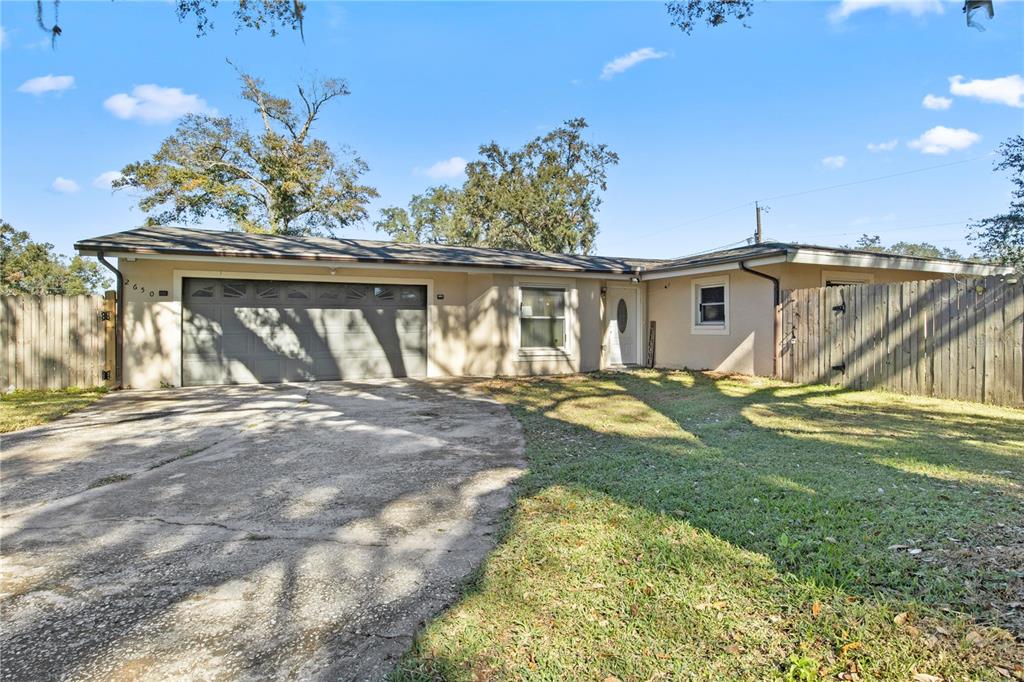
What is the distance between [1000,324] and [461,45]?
12993 millimetres

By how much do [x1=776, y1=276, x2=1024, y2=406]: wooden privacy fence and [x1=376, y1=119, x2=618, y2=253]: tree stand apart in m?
18.7

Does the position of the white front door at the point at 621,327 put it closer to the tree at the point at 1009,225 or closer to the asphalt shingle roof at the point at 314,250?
the asphalt shingle roof at the point at 314,250

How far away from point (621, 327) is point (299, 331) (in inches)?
310

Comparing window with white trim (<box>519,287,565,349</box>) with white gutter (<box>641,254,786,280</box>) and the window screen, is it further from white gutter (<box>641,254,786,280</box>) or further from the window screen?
the window screen

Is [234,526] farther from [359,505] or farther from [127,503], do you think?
[127,503]

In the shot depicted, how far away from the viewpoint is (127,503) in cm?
386

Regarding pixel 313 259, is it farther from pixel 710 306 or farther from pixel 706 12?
pixel 710 306

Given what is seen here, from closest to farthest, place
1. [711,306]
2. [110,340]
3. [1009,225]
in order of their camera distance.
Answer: [110,340], [711,306], [1009,225]

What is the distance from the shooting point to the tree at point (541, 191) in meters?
27.2

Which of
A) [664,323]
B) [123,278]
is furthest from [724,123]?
[123,278]

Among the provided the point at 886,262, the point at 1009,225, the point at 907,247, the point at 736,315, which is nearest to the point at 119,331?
the point at 736,315

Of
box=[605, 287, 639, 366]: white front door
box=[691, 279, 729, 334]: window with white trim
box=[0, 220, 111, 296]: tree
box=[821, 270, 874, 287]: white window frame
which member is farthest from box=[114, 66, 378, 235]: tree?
box=[821, 270, 874, 287]: white window frame

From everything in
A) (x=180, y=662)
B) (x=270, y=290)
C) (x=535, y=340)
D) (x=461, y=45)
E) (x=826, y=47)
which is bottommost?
(x=180, y=662)

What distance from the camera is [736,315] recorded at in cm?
1121
